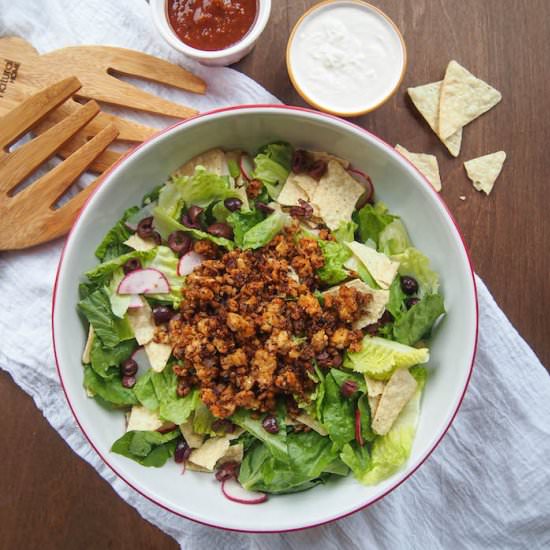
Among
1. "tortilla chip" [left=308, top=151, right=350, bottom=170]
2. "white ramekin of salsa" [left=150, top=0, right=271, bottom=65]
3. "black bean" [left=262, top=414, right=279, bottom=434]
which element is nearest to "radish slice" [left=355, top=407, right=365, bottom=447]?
"black bean" [left=262, top=414, right=279, bottom=434]

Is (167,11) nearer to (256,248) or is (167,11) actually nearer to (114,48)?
(114,48)

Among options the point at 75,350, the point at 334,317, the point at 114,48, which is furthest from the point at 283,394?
the point at 114,48

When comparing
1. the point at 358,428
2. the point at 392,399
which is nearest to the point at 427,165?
the point at 392,399

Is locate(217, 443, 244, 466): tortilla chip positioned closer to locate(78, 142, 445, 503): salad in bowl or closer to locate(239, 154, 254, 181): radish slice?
locate(78, 142, 445, 503): salad in bowl

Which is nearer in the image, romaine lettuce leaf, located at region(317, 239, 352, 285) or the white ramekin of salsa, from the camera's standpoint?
romaine lettuce leaf, located at region(317, 239, 352, 285)

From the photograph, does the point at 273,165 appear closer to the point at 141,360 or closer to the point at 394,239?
the point at 394,239

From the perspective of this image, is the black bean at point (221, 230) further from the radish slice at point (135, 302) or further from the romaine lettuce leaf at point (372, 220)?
the romaine lettuce leaf at point (372, 220)
